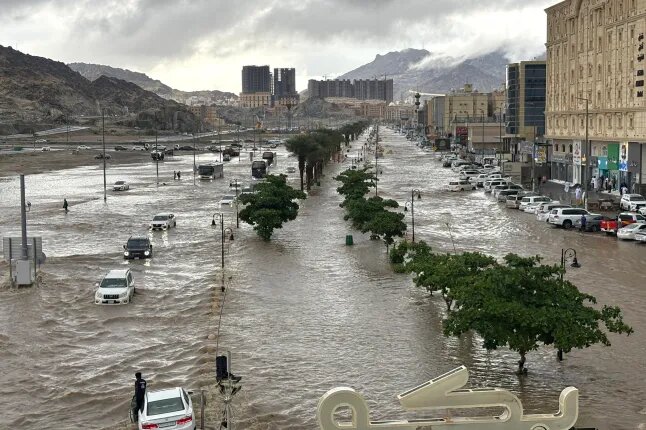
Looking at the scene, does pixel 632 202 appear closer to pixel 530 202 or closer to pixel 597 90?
pixel 530 202

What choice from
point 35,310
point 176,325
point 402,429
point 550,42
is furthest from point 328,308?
point 550,42

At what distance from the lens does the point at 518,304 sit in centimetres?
1919

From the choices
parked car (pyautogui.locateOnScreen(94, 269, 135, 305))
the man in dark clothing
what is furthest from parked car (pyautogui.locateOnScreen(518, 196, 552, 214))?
the man in dark clothing

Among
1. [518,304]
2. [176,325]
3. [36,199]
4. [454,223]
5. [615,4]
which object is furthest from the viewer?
[36,199]

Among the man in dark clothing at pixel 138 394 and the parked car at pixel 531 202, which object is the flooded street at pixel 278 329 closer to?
the man in dark clothing at pixel 138 394

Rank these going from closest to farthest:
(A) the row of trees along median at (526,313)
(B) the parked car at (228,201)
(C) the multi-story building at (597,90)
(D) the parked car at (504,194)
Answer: (A) the row of trees along median at (526,313) → (C) the multi-story building at (597,90) → (B) the parked car at (228,201) → (D) the parked car at (504,194)

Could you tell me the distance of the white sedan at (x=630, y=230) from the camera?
138 feet

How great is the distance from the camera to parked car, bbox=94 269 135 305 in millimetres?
28812

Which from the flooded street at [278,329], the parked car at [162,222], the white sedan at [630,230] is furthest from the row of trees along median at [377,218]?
the white sedan at [630,230]

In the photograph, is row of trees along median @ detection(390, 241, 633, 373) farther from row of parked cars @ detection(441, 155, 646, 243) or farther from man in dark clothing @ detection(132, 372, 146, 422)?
row of parked cars @ detection(441, 155, 646, 243)

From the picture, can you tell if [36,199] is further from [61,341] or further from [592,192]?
[61,341]

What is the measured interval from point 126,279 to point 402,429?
58.0ft

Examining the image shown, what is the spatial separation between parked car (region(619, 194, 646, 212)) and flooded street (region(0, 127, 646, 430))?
635 cm

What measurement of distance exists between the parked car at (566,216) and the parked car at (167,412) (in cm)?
3504
